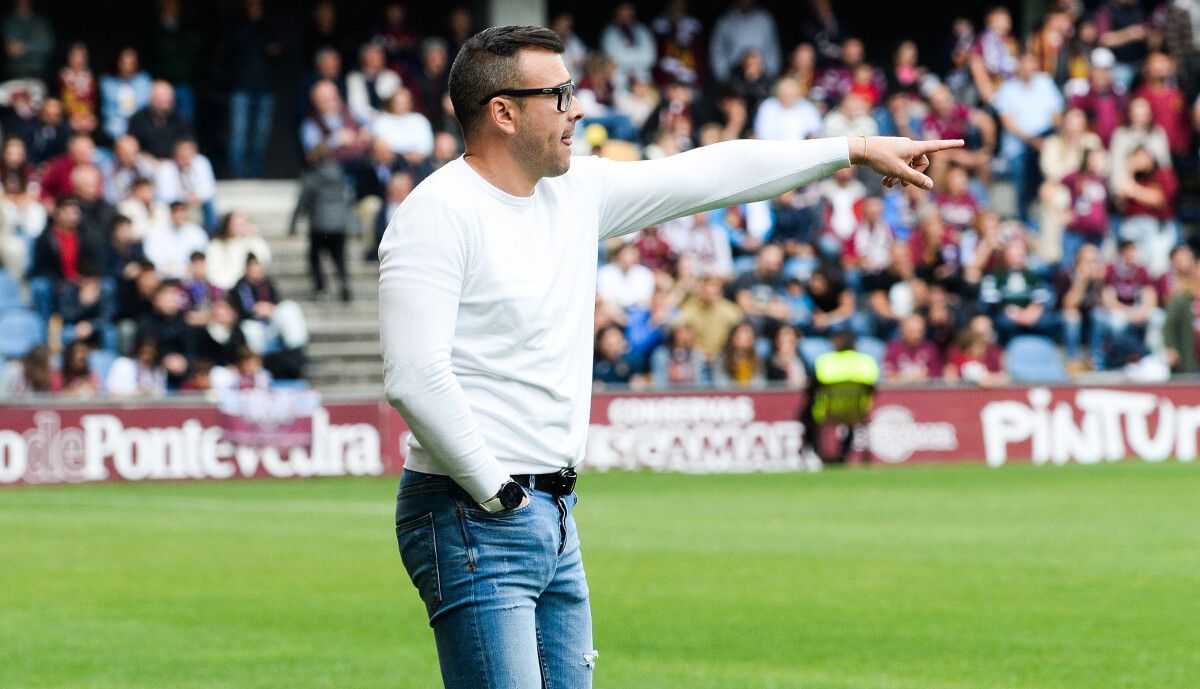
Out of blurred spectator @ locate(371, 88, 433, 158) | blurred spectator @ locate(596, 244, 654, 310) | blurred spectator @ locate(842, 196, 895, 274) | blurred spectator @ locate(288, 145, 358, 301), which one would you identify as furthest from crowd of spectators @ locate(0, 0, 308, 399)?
blurred spectator @ locate(842, 196, 895, 274)

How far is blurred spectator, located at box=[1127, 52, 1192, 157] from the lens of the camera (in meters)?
27.3

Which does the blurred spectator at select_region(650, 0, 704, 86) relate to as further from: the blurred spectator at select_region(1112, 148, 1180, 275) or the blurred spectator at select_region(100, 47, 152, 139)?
the blurred spectator at select_region(100, 47, 152, 139)

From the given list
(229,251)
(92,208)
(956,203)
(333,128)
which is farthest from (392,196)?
(956,203)

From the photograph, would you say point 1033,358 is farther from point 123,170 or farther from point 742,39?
point 123,170

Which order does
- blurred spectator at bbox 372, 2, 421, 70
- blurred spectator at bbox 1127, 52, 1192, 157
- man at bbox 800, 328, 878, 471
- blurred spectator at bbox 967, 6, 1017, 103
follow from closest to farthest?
man at bbox 800, 328, 878, 471, blurred spectator at bbox 372, 2, 421, 70, blurred spectator at bbox 1127, 52, 1192, 157, blurred spectator at bbox 967, 6, 1017, 103

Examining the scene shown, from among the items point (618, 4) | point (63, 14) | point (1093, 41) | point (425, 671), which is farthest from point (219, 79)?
point (425, 671)

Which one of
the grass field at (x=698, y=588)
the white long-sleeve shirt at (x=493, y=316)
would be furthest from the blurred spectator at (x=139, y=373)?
the white long-sleeve shirt at (x=493, y=316)

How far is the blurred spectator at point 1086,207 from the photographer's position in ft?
86.1

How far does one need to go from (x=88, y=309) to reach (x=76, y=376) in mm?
1071

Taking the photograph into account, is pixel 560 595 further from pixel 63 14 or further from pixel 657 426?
pixel 63 14

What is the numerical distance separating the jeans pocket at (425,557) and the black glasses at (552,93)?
878mm

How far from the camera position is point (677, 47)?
28672 millimetres

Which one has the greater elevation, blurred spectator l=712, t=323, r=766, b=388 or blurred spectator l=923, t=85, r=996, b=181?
blurred spectator l=923, t=85, r=996, b=181

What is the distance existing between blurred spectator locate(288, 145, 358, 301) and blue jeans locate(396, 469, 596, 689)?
20036 millimetres
